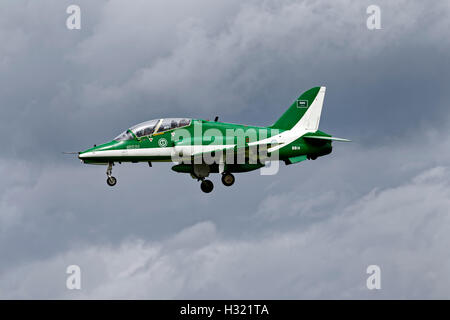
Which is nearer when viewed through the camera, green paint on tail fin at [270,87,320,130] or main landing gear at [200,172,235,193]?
main landing gear at [200,172,235,193]

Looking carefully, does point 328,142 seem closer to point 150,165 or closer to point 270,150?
point 270,150

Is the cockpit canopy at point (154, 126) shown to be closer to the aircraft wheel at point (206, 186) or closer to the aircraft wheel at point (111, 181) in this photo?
the aircraft wheel at point (111, 181)

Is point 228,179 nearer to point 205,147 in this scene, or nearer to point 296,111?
point 205,147

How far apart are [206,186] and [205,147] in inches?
137

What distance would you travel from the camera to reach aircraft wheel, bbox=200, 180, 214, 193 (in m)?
51.8

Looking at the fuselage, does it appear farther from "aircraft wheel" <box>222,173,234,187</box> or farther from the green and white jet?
"aircraft wheel" <box>222,173,234,187</box>

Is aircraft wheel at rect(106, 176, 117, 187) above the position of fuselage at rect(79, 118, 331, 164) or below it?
below

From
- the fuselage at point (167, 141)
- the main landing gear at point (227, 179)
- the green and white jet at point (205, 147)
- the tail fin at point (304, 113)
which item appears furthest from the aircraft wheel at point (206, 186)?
the tail fin at point (304, 113)

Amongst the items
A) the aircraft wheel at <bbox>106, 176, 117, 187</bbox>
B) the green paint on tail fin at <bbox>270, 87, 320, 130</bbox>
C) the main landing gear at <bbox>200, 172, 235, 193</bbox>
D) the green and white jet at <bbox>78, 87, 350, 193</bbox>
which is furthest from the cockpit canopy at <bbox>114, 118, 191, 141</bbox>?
the green paint on tail fin at <bbox>270, 87, 320, 130</bbox>

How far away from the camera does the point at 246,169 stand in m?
51.8

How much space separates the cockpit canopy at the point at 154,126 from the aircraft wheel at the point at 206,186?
4.55 m

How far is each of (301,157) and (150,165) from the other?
10.9 metres

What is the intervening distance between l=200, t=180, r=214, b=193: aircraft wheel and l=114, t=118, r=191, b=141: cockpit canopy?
14.9ft

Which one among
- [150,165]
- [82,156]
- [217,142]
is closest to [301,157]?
[217,142]
